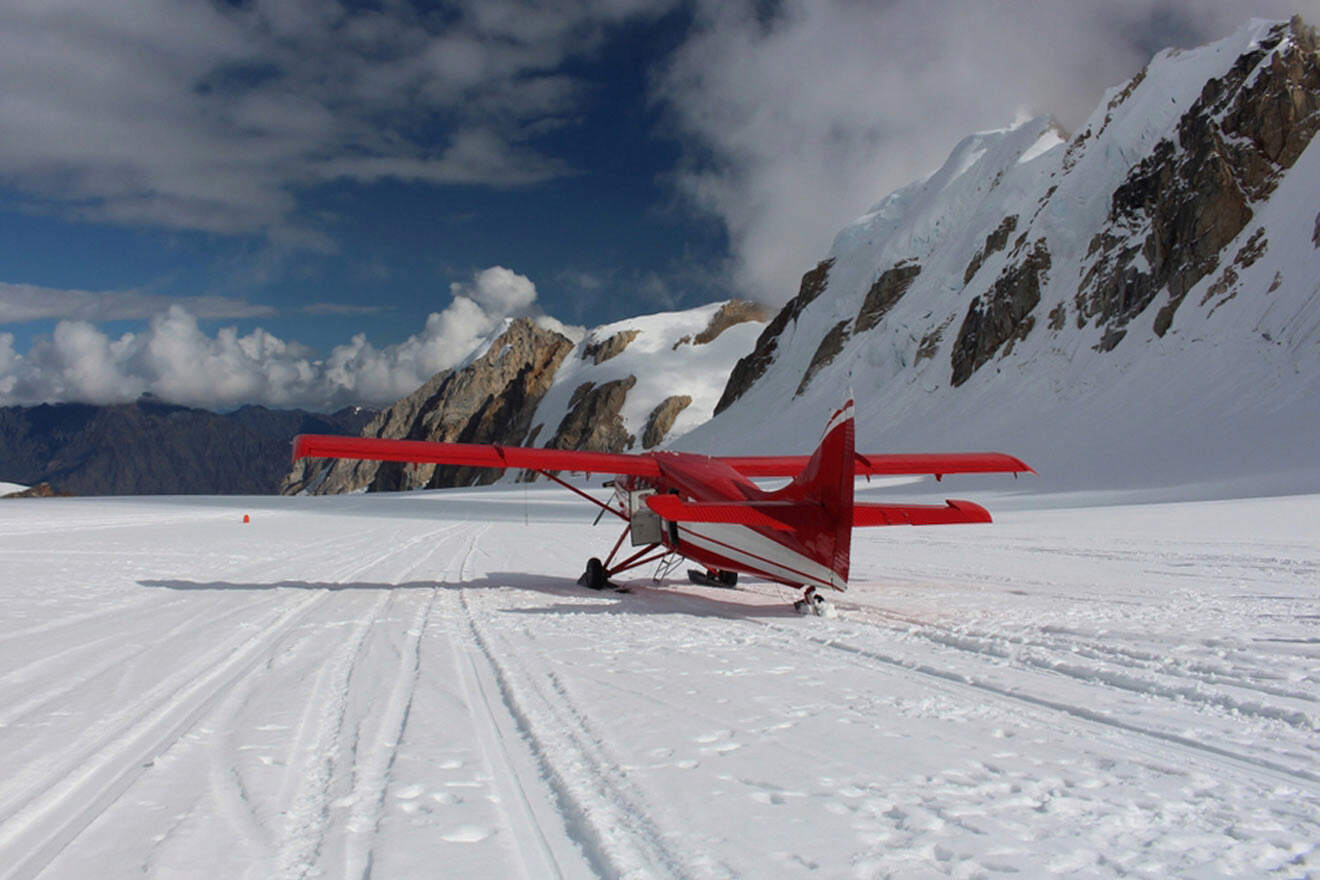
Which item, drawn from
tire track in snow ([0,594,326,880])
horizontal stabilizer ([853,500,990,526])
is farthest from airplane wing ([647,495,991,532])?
tire track in snow ([0,594,326,880])

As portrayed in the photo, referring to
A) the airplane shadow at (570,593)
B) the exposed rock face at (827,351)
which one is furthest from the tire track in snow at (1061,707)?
the exposed rock face at (827,351)

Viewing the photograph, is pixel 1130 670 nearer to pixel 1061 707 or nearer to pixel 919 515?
pixel 1061 707

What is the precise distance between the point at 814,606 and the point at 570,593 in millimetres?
3764

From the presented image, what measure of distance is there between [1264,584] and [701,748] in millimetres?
7758

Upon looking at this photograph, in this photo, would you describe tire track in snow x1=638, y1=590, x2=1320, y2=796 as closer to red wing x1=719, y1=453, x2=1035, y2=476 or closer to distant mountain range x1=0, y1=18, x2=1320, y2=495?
red wing x1=719, y1=453, x2=1035, y2=476

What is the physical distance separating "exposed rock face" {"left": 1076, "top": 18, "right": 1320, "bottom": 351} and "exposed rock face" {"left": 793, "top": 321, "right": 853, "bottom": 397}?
87.3 ft

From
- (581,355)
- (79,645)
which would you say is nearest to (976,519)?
(79,645)

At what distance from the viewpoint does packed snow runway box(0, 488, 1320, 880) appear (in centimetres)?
272

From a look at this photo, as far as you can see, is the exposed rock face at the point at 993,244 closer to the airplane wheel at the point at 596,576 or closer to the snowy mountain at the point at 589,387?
the snowy mountain at the point at 589,387

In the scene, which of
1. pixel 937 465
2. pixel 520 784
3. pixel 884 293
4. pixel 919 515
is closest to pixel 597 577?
pixel 919 515

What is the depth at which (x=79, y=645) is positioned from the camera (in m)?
→ 6.12

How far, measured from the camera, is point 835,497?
7.77 metres

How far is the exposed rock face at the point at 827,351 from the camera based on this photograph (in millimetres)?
69312

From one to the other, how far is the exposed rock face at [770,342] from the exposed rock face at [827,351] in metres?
8.80
